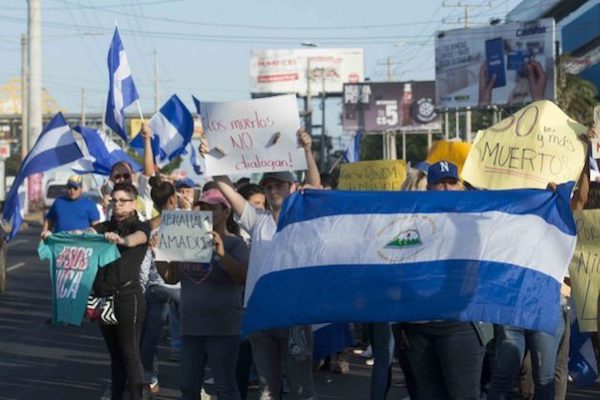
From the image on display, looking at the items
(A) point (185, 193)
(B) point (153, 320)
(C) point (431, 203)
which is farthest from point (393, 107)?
(C) point (431, 203)

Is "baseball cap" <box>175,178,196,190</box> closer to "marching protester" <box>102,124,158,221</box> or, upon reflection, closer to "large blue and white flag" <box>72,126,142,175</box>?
"marching protester" <box>102,124,158,221</box>

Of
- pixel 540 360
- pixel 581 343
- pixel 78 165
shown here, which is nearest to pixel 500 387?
pixel 540 360

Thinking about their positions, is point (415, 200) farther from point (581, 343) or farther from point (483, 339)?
point (581, 343)

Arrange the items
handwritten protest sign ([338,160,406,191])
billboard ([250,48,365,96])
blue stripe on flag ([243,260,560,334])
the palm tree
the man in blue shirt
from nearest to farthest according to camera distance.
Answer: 1. blue stripe on flag ([243,260,560,334])
2. the man in blue shirt
3. handwritten protest sign ([338,160,406,191])
4. the palm tree
5. billboard ([250,48,365,96])

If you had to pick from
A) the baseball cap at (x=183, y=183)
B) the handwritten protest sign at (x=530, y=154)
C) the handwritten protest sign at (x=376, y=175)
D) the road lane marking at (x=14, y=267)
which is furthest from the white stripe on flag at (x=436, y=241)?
the road lane marking at (x=14, y=267)

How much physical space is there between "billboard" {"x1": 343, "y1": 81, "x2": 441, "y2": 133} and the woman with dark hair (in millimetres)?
65693

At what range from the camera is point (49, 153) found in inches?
541

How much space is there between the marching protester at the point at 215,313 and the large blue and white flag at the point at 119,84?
5.33 meters

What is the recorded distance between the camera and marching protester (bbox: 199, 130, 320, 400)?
814cm

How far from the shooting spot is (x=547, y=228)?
7.46 metres

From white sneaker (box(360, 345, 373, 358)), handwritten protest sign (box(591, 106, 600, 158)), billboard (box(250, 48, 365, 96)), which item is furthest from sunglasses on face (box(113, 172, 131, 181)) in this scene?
billboard (box(250, 48, 365, 96))

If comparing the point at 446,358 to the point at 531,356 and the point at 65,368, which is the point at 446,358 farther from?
the point at 65,368

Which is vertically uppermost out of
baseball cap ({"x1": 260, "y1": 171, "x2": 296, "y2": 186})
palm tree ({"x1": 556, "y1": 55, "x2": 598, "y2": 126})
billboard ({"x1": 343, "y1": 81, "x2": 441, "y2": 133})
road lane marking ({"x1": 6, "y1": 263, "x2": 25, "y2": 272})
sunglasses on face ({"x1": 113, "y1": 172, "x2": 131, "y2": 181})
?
billboard ({"x1": 343, "y1": 81, "x2": 441, "y2": 133})

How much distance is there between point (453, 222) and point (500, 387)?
150 cm
